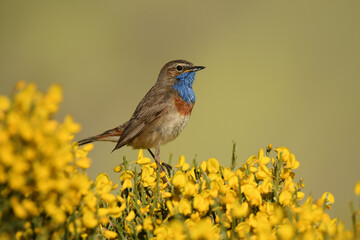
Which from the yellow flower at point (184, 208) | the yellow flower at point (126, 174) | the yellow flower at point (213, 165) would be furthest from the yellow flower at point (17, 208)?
the yellow flower at point (213, 165)

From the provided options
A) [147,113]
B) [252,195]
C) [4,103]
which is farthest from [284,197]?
[147,113]

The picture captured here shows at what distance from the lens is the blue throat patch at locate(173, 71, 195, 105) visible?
6.10 metres

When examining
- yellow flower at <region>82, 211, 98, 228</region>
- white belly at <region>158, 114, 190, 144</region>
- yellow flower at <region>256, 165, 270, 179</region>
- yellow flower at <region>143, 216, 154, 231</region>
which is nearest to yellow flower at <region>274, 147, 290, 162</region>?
yellow flower at <region>256, 165, 270, 179</region>

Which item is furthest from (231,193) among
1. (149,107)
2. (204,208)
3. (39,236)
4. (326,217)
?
(149,107)

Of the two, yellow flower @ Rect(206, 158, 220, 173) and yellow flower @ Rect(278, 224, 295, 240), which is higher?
yellow flower @ Rect(206, 158, 220, 173)

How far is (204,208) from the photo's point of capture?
8.49ft

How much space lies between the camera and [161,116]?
598cm

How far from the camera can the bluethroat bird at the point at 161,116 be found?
5965 mm

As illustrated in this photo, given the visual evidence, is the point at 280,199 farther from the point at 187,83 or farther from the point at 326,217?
the point at 187,83

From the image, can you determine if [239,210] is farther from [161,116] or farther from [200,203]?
[161,116]

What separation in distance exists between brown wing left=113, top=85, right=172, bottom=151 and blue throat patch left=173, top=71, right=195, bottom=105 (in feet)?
0.52

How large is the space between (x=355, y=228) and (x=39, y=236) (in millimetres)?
1682

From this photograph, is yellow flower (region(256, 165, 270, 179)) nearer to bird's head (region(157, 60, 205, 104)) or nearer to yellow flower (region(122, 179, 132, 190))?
yellow flower (region(122, 179, 132, 190))

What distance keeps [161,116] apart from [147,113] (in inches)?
9.2
